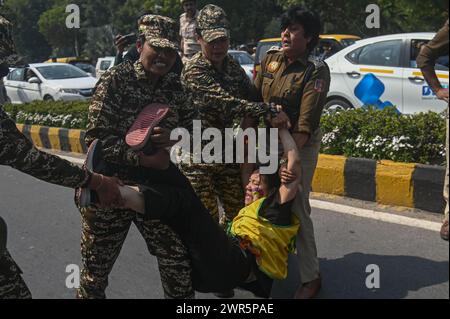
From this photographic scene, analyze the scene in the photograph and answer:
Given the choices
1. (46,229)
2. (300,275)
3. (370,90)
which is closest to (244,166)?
(300,275)

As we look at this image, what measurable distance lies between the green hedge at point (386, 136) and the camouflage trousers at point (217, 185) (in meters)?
1.97

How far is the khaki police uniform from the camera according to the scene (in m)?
3.13

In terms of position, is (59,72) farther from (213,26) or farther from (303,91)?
(303,91)

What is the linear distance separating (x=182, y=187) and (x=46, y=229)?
261 cm

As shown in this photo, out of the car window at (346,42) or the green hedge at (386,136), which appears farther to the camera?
the car window at (346,42)

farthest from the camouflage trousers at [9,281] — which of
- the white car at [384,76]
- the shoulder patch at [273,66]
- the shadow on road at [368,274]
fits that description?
the white car at [384,76]

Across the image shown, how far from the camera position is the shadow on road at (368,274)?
332cm

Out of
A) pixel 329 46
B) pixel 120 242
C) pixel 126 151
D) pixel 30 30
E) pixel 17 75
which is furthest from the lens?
pixel 30 30

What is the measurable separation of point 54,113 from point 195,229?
7420mm

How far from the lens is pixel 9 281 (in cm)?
249

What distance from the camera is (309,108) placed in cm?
311

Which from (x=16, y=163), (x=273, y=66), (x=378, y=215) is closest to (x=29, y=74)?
(x=378, y=215)

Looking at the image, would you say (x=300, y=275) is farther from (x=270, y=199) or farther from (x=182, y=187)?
(x=182, y=187)

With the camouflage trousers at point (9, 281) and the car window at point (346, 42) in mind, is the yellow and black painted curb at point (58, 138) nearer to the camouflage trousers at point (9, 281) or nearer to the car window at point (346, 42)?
the camouflage trousers at point (9, 281)
